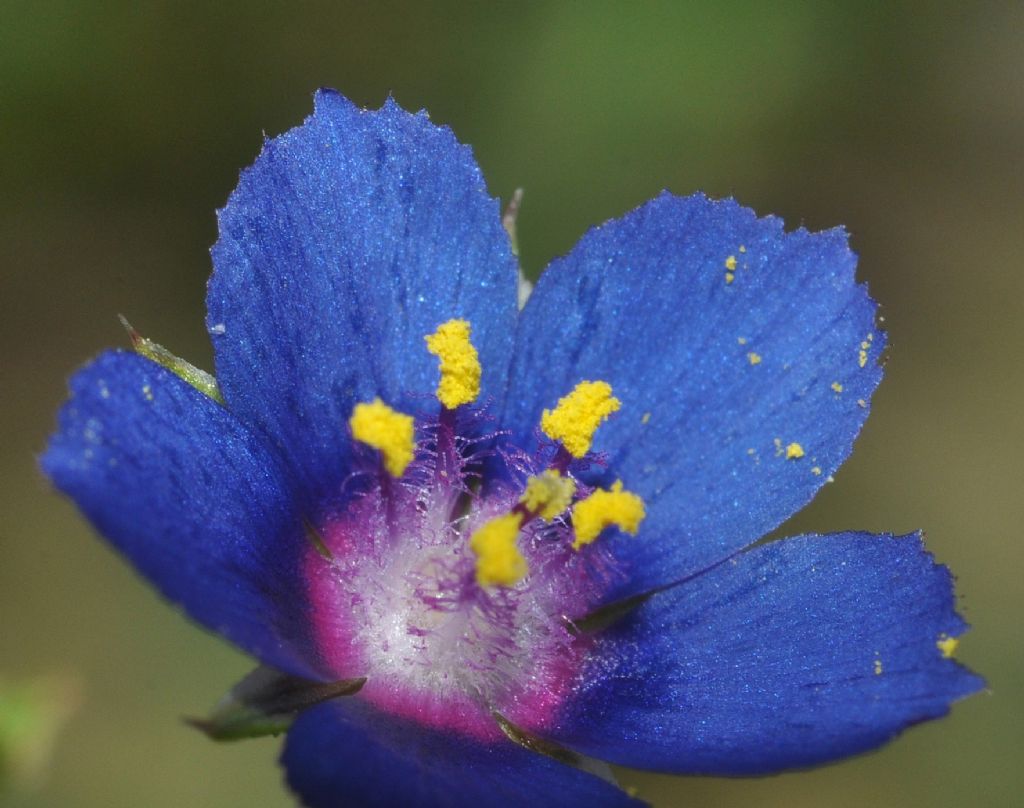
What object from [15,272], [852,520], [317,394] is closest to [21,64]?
[15,272]

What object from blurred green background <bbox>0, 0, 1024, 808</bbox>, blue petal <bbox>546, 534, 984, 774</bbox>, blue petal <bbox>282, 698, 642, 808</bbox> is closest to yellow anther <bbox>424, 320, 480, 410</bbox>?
blue petal <bbox>546, 534, 984, 774</bbox>

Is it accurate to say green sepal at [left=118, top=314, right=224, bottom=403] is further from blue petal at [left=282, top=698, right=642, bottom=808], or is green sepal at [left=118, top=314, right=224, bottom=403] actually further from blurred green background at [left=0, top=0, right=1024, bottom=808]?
blurred green background at [left=0, top=0, right=1024, bottom=808]

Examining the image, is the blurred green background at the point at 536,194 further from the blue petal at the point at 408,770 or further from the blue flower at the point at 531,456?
the blue petal at the point at 408,770

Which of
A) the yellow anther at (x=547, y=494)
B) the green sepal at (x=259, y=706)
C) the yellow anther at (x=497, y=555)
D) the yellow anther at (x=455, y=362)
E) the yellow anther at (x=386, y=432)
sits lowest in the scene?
the green sepal at (x=259, y=706)

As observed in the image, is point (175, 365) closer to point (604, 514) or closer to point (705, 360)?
point (604, 514)

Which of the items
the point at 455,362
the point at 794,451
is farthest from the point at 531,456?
the point at 794,451

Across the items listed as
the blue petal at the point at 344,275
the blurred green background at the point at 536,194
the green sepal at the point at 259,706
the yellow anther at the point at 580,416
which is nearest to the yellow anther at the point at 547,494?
the yellow anther at the point at 580,416

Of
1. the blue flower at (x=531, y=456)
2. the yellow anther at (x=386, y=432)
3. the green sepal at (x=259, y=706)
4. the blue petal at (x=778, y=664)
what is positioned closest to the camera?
the green sepal at (x=259, y=706)

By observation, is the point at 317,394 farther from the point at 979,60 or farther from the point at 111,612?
the point at 979,60
